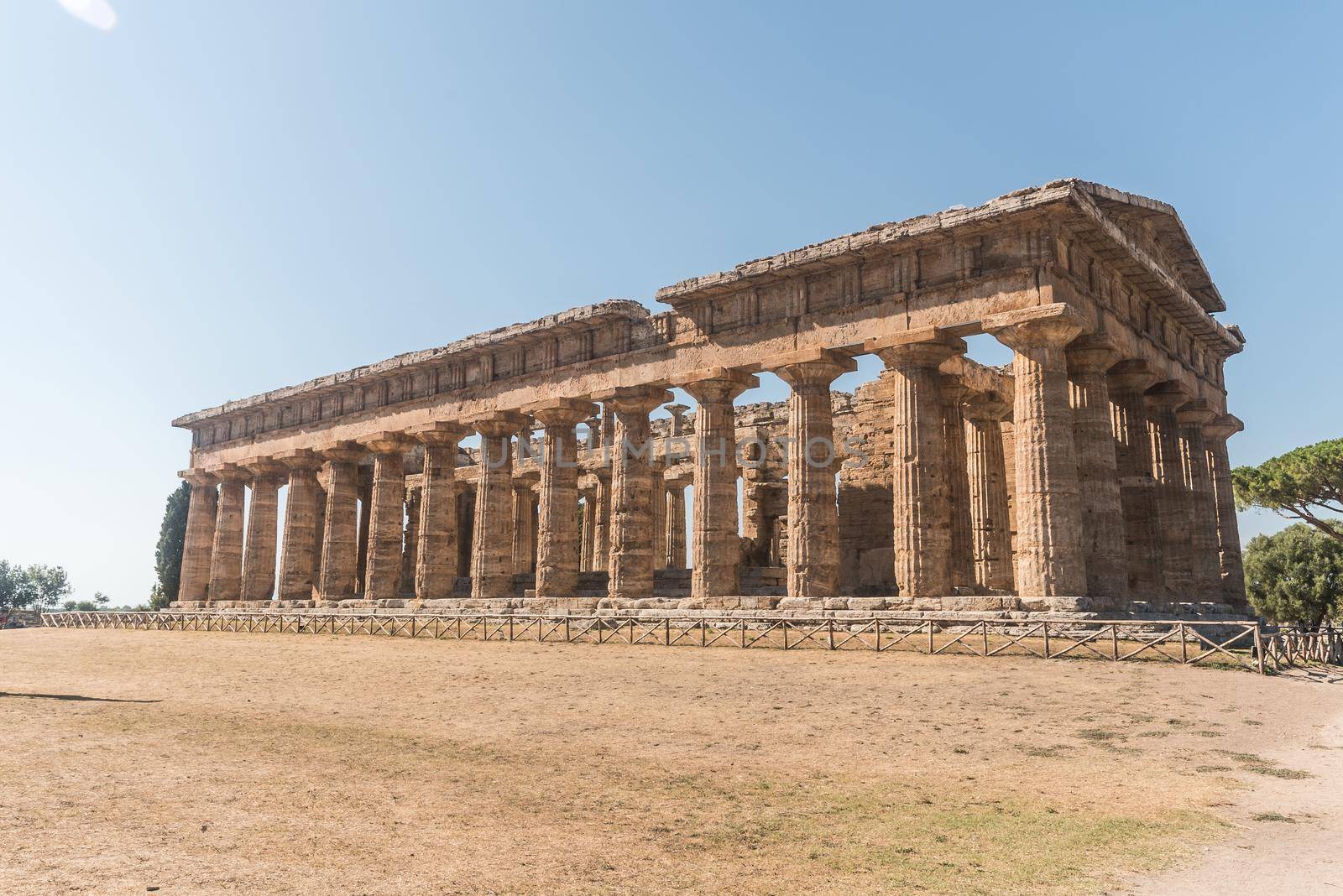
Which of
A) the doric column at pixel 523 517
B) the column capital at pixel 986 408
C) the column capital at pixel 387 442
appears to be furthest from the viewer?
the doric column at pixel 523 517

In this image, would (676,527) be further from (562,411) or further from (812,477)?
(812,477)

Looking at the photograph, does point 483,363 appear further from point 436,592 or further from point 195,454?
point 195,454

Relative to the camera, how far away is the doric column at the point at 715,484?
26.5m

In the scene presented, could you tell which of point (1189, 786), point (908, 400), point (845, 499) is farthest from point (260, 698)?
point (845, 499)

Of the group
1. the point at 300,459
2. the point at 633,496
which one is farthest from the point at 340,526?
the point at 633,496

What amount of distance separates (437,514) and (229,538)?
47.0 ft

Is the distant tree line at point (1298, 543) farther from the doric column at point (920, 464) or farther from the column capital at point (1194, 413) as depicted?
the doric column at point (920, 464)

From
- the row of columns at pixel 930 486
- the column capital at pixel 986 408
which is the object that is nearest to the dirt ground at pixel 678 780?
the row of columns at pixel 930 486

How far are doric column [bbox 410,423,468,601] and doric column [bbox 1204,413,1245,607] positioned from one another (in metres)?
24.9

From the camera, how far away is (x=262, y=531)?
42219 mm

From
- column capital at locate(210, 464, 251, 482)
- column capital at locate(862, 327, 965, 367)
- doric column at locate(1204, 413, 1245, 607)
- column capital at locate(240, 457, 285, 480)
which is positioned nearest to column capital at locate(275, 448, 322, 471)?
column capital at locate(240, 457, 285, 480)

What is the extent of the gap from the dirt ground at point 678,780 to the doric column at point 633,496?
37.4 feet

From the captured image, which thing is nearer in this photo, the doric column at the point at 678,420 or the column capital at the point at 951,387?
the column capital at the point at 951,387

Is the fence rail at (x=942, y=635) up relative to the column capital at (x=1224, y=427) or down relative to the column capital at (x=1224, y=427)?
down
